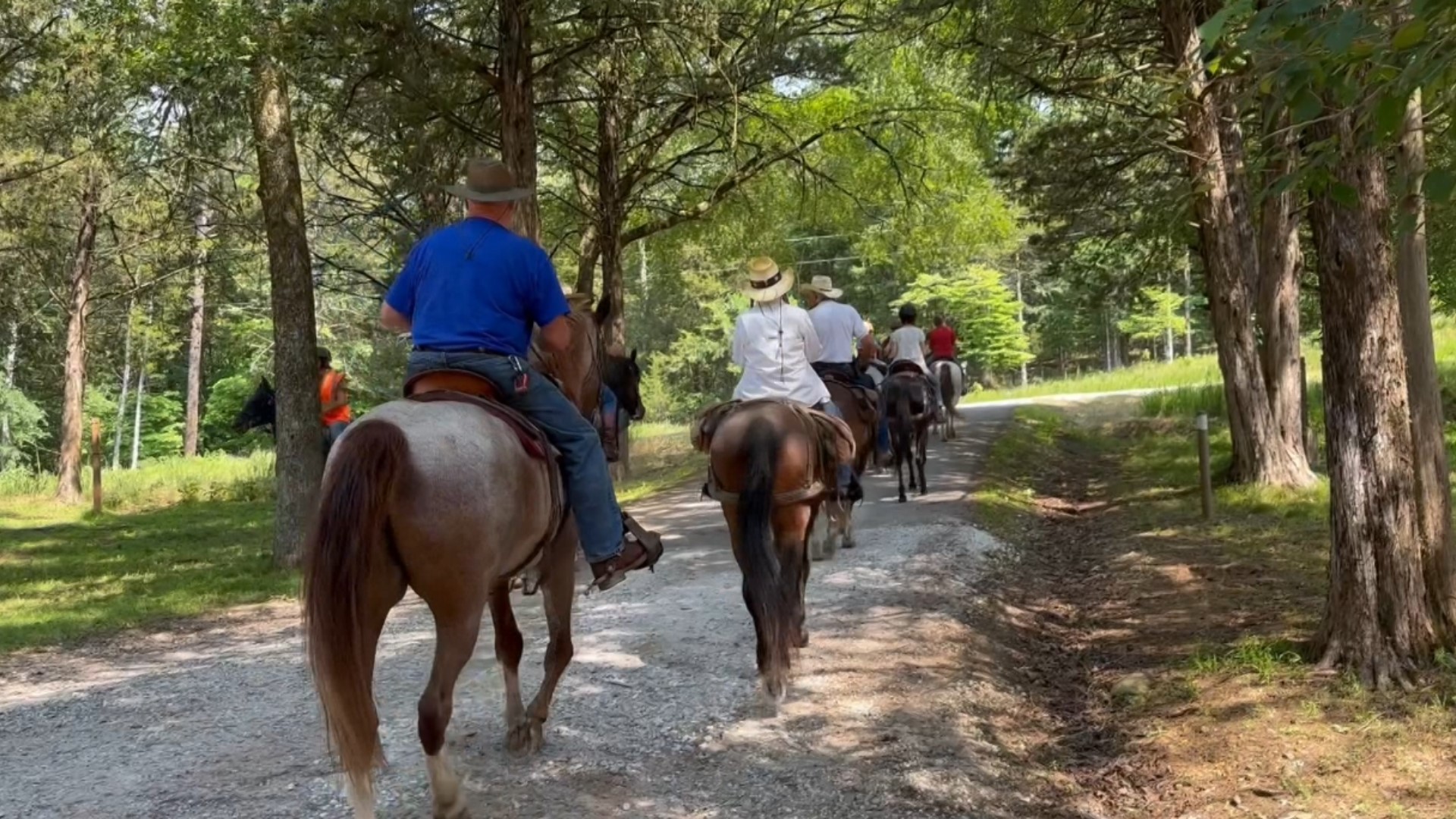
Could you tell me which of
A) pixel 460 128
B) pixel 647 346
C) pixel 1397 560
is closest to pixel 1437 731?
pixel 1397 560

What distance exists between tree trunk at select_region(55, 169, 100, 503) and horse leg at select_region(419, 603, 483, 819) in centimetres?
2195

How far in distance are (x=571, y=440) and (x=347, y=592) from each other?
4.81ft

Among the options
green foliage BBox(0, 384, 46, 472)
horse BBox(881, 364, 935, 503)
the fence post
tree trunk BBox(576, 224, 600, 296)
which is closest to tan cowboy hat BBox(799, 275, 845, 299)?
horse BBox(881, 364, 935, 503)

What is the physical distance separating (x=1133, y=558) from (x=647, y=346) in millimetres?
42693

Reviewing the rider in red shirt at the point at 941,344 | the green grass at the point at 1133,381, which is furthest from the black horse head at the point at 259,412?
the green grass at the point at 1133,381

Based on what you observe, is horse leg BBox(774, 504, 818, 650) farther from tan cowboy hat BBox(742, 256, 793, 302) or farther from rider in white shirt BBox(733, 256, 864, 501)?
tan cowboy hat BBox(742, 256, 793, 302)

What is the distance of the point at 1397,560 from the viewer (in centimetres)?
643

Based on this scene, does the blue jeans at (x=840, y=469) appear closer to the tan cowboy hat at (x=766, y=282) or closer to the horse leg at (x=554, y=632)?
the tan cowboy hat at (x=766, y=282)

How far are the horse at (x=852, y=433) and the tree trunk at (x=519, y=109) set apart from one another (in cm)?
452

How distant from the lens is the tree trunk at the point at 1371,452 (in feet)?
21.1

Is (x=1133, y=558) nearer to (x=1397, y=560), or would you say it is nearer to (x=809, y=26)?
(x=1397, y=560)

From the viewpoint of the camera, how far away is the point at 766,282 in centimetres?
795

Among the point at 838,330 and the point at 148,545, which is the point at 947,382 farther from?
the point at 148,545

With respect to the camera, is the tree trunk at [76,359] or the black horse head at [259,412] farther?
the tree trunk at [76,359]
